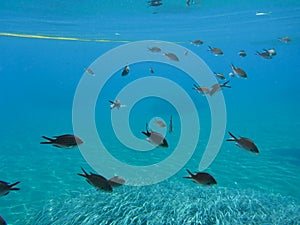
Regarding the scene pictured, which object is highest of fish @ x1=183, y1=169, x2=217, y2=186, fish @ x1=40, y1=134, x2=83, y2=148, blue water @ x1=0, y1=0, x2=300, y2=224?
fish @ x1=40, y1=134, x2=83, y2=148

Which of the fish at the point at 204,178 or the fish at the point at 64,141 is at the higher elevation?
the fish at the point at 64,141

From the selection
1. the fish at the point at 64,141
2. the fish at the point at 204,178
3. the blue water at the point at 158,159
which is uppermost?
the fish at the point at 64,141

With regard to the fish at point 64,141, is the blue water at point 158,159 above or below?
below

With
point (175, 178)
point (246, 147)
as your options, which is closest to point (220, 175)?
point (175, 178)

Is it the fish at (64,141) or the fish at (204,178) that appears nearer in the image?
the fish at (64,141)

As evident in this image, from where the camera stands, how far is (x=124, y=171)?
11.9 meters

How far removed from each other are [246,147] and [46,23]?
80.0 feet

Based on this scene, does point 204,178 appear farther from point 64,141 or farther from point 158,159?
point 158,159

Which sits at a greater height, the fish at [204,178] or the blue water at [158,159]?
the fish at [204,178]

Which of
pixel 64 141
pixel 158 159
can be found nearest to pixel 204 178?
pixel 64 141

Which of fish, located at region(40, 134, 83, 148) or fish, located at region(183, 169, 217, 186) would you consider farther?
fish, located at region(183, 169, 217, 186)

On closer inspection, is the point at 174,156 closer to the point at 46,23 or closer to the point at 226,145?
the point at 226,145

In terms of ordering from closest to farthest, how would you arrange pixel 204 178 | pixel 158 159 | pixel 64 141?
pixel 64 141, pixel 204 178, pixel 158 159

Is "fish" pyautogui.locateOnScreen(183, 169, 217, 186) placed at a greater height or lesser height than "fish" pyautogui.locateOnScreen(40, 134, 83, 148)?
lesser
